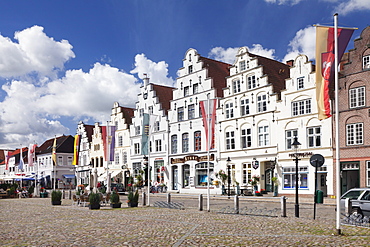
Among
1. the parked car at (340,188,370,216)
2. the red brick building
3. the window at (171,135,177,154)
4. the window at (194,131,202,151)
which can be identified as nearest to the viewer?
the parked car at (340,188,370,216)

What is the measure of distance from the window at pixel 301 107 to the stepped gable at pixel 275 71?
297 centimetres

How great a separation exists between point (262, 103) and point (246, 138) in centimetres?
385

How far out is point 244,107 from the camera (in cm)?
4103

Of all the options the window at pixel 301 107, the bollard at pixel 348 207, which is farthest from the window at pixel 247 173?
the bollard at pixel 348 207

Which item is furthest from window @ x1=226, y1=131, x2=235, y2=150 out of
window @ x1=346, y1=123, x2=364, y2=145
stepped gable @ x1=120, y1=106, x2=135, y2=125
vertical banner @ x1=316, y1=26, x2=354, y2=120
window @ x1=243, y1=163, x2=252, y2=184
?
vertical banner @ x1=316, y1=26, x2=354, y2=120

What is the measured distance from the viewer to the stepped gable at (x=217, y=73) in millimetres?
45562

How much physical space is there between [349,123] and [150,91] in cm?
2808

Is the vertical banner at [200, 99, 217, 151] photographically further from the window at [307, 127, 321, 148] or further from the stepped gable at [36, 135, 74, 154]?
the stepped gable at [36, 135, 74, 154]

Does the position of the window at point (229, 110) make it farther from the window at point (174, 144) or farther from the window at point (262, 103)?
the window at point (174, 144)

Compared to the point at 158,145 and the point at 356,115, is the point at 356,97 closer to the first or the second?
the point at 356,115

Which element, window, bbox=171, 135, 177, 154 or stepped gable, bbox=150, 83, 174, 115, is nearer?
window, bbox=171, 135, 177, 154

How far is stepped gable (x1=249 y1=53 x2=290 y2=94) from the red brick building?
7283mm

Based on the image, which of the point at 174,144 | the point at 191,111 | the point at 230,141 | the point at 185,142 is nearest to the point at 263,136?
the point at 230,141

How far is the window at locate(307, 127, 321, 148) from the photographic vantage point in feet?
113
